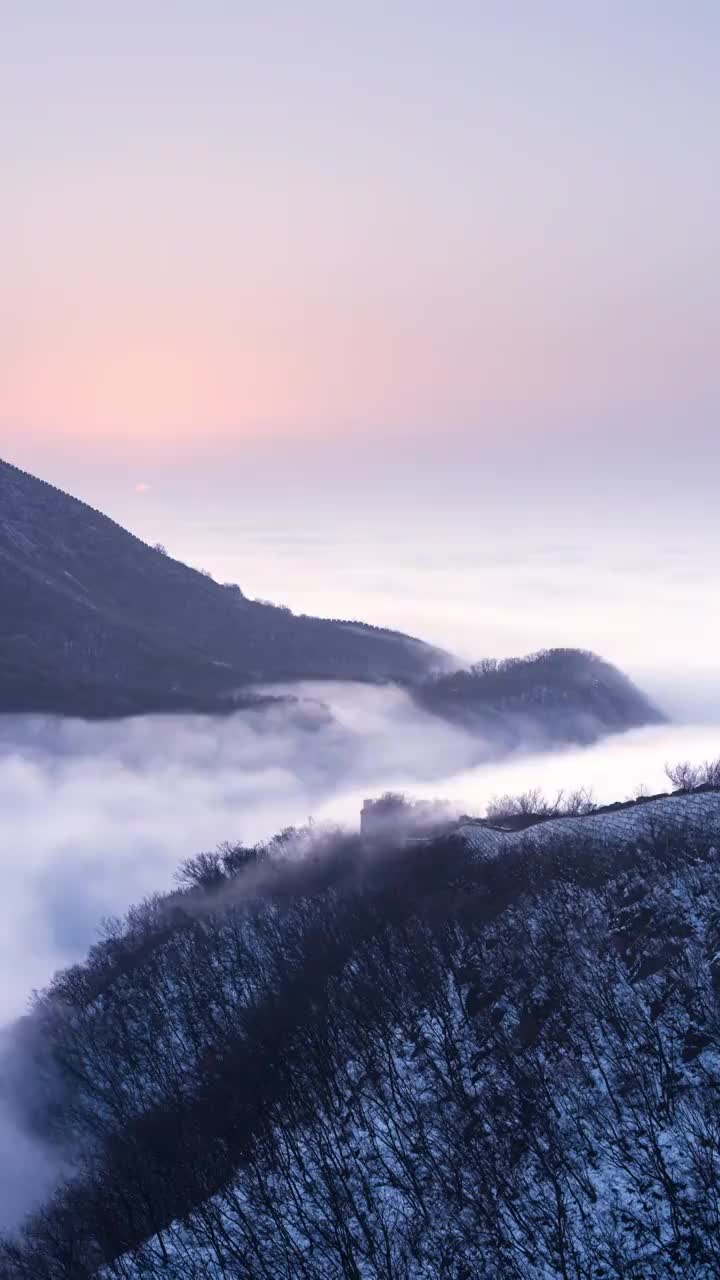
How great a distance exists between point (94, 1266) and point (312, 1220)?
13.6 meters

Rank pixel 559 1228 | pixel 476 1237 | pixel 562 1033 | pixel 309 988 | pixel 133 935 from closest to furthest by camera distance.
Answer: pixel 559 1228 < pixel 476 1237 < pixel 562 1033 < pixel 309 988 < pixel 133 935

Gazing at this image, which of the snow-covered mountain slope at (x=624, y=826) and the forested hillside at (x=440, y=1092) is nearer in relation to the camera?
the forested hillside at (x=440, y=1092)

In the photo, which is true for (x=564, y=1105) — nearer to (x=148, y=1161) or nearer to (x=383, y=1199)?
(x=383, y=1199)

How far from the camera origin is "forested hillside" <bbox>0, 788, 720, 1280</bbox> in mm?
48219

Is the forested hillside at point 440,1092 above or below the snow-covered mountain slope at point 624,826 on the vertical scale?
below

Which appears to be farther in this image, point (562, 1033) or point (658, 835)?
point (658, 835)

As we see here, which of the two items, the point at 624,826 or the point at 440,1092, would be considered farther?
the point at 624,826

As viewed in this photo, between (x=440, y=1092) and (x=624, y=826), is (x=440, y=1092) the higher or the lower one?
the lower one

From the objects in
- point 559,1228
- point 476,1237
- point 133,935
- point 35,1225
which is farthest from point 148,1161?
point 133,935

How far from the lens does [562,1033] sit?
58.3 metres

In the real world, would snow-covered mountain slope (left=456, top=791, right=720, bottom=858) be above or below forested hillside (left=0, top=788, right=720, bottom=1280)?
above

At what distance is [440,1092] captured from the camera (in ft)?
194

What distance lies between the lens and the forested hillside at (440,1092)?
48219 mm

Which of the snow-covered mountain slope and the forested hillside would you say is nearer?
the forested hillside
